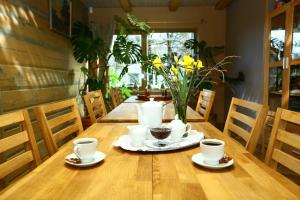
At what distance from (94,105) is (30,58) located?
1288mm

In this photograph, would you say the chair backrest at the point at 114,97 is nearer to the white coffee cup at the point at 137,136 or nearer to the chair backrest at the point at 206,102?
the chair backrest at the point at 206,102

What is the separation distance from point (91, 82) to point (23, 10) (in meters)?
1.86

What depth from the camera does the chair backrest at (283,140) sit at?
3.34 feet

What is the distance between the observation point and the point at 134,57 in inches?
191

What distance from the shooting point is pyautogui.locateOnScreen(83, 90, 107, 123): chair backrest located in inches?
81.0

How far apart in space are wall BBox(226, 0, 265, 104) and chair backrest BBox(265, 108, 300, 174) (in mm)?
2774

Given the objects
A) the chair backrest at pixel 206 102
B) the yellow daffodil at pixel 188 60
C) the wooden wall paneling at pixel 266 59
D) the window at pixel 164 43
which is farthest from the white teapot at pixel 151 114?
the window at pixel 164 43

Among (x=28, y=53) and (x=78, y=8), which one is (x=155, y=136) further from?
(x=78, y=8)

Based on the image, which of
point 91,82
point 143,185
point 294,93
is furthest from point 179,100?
point 91,82

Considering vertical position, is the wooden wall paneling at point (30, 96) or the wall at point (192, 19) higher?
the wall at point (192, 19)

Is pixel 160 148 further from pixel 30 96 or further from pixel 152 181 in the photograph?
pixel 30 96

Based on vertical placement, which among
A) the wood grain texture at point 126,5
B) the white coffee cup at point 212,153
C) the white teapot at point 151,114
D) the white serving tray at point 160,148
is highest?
the wood grain texture at point 126,5

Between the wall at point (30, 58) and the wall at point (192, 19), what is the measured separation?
1.97 meters

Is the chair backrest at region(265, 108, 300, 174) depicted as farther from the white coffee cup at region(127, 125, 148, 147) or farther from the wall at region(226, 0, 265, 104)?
the wall at region(226, 0, 265, 104)
